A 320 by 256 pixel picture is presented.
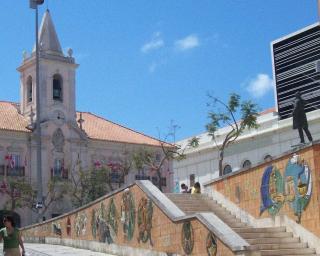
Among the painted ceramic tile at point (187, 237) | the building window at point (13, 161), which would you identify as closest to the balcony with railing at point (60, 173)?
the building window at point (13, 161)

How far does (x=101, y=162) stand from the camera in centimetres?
6319

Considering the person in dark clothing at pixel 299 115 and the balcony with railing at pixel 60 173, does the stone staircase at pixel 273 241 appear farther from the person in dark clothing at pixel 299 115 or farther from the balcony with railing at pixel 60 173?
the balcony with railing at pixel 60 173

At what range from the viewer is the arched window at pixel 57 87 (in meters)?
63.2

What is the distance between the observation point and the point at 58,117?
62.4m

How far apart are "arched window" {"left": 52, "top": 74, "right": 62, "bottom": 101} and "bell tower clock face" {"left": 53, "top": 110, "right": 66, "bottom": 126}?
1471mm

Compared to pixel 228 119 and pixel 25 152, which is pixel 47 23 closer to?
pixel 25 152

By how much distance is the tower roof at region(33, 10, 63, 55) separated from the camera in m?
61.9

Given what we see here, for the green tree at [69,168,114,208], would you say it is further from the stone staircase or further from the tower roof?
the stone staircase

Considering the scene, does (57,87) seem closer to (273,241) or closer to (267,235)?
(267,235)

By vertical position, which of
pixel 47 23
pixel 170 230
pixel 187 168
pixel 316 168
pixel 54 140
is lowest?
pixel 170 230

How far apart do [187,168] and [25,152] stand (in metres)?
15.7

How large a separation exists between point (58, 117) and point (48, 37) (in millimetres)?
7687

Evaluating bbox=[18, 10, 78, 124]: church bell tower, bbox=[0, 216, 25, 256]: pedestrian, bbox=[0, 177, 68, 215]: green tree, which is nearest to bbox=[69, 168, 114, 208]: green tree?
bbox=[0, 177, 68, 215]: green tree

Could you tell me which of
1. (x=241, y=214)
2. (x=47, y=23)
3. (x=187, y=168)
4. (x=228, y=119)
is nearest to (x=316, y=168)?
(x=241, y=214)
